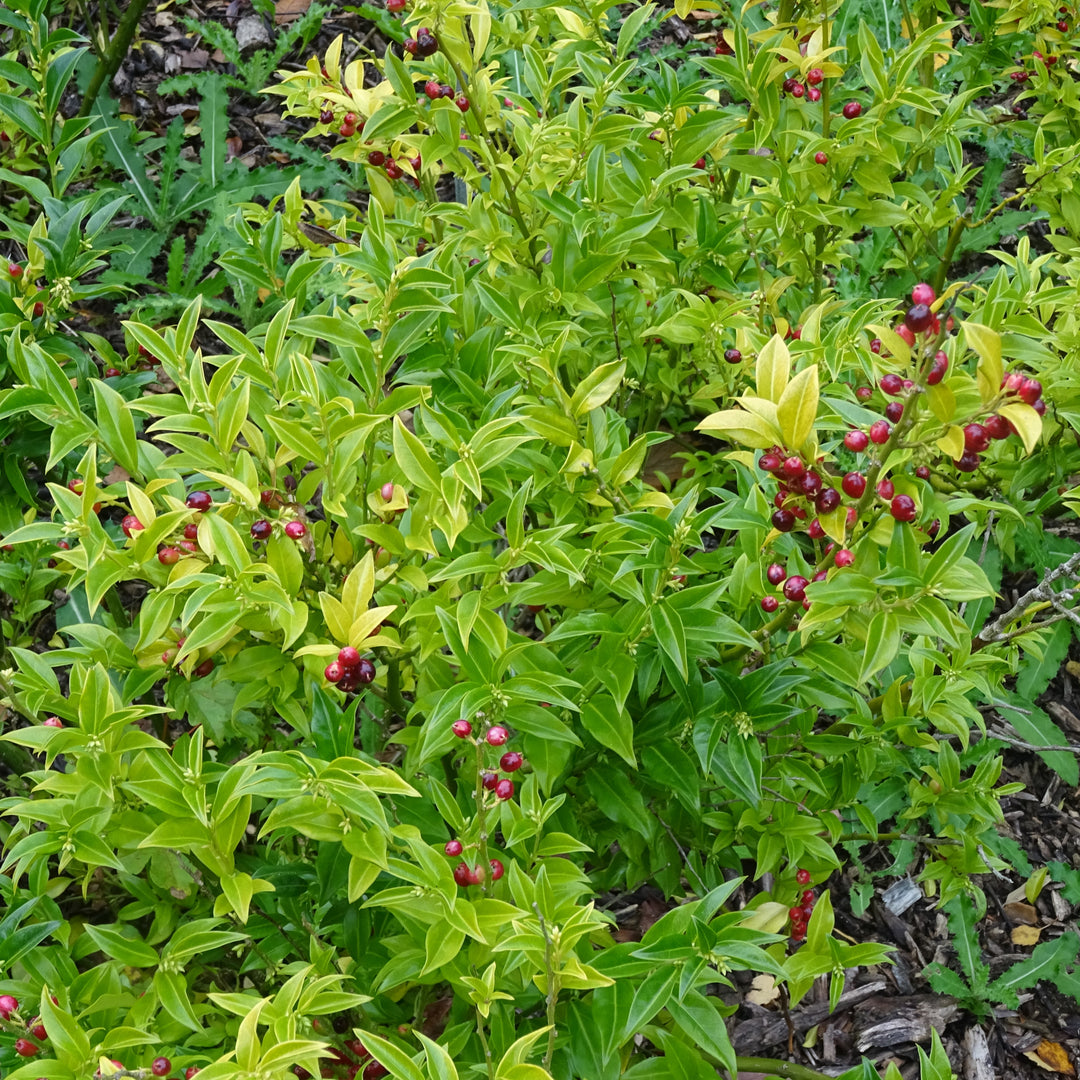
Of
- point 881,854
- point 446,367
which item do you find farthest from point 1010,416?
point 881,854

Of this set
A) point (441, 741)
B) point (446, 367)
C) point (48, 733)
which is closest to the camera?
point (441, 741)

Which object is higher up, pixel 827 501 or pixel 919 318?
pixel 919 318

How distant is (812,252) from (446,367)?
1286mm

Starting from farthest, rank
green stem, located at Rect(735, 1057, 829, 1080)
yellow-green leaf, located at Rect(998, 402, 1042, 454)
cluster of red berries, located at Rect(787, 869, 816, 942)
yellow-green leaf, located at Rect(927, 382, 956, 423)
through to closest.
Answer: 1. cluster of red berries, located at Rect(787, 869, 816, 942)
2. green stem, located at Rect(735, 1057, 829, 1080)
3. yellow-green leaf, located at Rect(927, 382, 956, 423)
4. yellow-green leaf, located at Rect(998, 402, 1042, 454)

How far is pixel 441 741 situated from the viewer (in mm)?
1664

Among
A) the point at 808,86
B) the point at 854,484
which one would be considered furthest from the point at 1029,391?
the point at 808,86

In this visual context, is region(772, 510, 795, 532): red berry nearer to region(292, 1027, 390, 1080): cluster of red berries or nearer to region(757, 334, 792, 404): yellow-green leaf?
region(757, 334, 792, 404): yellow-green leaf

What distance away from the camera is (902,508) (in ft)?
5.18

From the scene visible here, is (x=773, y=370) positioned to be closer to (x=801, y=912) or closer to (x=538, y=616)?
(x=538, y=616)

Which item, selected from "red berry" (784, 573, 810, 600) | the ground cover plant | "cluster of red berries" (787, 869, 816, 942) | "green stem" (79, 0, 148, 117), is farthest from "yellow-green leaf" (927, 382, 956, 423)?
"green stem" (79, 0, 148, 117)

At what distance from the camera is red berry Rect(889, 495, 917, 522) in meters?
1.58

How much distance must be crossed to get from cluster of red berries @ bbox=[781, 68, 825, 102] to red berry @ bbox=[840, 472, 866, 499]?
1446 millimetres

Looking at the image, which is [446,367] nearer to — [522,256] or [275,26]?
[522,256]

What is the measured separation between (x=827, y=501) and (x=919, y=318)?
31 cm
